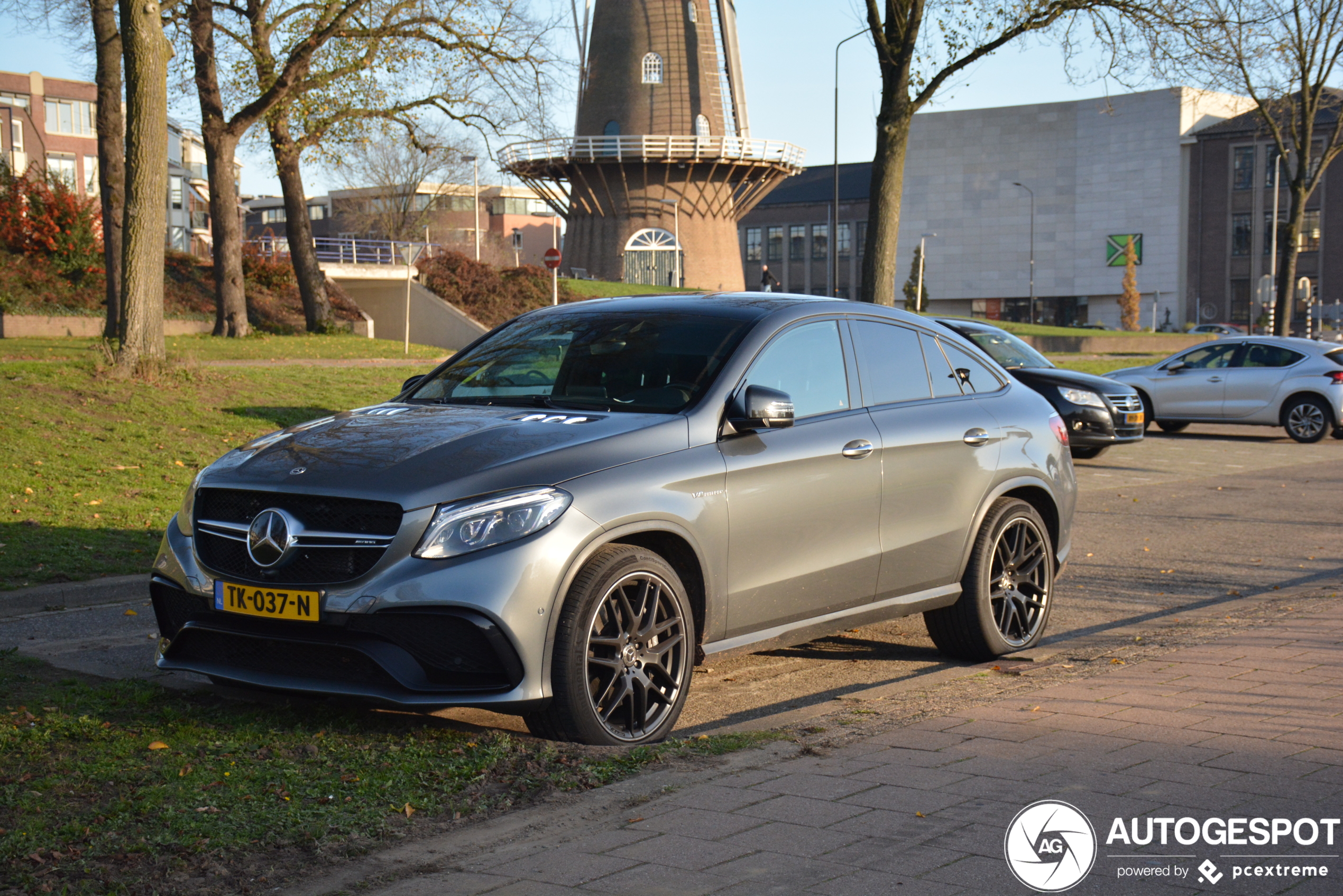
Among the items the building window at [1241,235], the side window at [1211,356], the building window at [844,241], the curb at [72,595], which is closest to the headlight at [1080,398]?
the side window at [1211,356]

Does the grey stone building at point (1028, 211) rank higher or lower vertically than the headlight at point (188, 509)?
higher

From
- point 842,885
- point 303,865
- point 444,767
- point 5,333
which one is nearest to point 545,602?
point 444,767

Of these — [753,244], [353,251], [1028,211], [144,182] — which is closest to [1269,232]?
[1028,211]

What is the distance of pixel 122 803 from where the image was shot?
3896mm

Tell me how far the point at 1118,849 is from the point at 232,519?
10.6 feet

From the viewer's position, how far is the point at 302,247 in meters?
32.8

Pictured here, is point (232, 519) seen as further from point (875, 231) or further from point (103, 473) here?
point (875, 231)

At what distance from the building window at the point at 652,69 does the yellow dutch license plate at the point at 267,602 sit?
55385mm

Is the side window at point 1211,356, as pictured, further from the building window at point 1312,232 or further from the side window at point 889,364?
the building window at point 1312,232

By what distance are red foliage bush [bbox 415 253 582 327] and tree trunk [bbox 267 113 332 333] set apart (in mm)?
7043

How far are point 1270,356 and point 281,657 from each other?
20.3 m

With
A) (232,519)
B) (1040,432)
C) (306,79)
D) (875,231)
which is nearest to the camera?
(232,519)
